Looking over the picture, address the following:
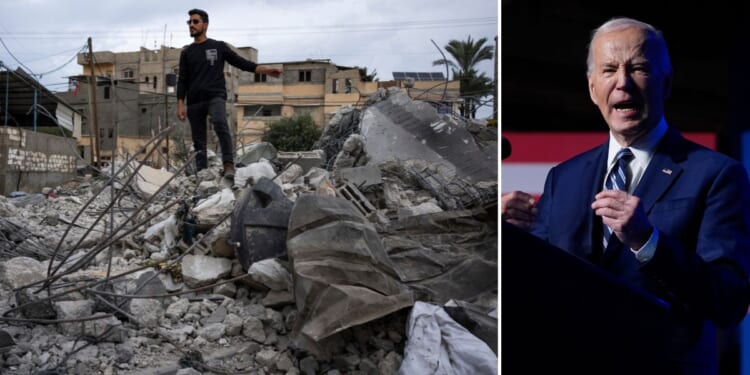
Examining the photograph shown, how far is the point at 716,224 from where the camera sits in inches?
59.2

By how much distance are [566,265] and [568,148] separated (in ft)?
1.13

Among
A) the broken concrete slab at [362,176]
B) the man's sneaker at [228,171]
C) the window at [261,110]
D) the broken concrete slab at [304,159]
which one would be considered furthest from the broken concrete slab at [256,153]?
the broken concrete slab at [362,176]

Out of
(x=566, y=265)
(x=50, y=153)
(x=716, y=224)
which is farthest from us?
(x=50, y=153)

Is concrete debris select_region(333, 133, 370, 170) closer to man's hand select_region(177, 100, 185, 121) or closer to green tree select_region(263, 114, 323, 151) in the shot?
green tree select_region(263, 114, 323, 151)

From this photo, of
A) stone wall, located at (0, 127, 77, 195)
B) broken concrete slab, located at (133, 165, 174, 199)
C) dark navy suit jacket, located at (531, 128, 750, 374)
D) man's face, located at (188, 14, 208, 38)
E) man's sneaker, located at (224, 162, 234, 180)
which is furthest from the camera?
stone wall, located at (0, 127, 77, 195)

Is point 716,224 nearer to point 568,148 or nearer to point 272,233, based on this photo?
point 568,148

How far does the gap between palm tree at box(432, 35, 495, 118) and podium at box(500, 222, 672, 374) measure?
3.47 ft

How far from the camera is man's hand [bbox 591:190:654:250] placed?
153cm

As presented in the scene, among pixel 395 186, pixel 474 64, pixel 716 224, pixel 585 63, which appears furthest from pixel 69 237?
pixel 716 224

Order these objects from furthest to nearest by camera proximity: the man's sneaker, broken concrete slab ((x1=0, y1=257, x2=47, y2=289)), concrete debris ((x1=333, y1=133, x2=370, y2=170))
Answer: concrete debris ((x1=333, y1=133, x2=370, y2=170)) → the man's sneaker → broken concrete slab ((x1=0, y1=257, x2=47, y2=289))

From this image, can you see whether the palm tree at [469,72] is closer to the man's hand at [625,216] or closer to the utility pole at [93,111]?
the man's hand at [625,216]

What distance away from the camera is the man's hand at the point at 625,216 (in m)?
1.53

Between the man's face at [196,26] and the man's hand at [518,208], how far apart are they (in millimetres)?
2039

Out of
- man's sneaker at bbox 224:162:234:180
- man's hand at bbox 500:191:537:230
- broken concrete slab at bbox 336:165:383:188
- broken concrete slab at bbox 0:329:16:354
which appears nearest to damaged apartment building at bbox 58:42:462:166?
man's sneaker at bbox 224:162:234:180
